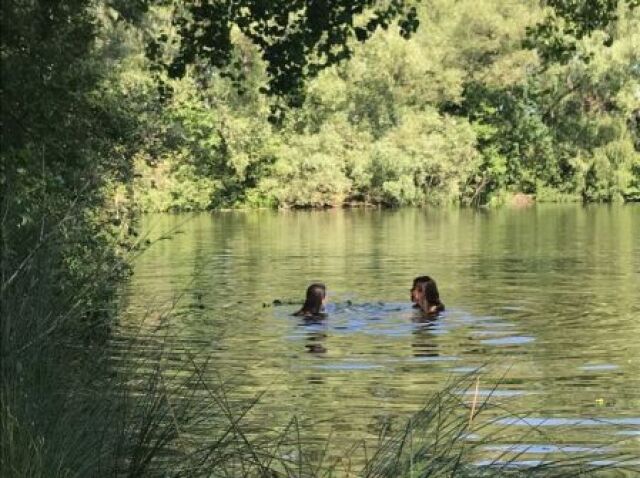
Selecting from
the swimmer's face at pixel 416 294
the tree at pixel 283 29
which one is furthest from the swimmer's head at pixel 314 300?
the tree at pixel 283 29

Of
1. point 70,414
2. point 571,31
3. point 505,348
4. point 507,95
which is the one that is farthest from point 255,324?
point 507,95

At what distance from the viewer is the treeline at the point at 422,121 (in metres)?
63.2

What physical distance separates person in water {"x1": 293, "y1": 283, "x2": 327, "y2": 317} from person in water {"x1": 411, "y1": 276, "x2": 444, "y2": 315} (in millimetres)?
1442

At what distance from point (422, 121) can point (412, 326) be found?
48818 millimetres

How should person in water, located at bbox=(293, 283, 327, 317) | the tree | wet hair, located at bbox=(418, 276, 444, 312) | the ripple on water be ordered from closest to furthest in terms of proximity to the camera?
1. the tree
2. the ripple on water
3. person in water, located at bbox=(293, 283, 327, 317)
4. wet hair, located at bbox=(418, 276, 444, 312)

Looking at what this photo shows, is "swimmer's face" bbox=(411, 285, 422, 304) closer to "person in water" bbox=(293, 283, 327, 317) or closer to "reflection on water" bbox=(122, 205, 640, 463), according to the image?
"reflection on water" bbox=(122, 205, 640, 463)

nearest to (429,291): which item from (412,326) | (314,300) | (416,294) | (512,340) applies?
(416,294)

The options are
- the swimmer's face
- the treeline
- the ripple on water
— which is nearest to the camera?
the ripple on water

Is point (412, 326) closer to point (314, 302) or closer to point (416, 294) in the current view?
point (416, 294)

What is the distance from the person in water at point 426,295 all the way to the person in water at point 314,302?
1.44m

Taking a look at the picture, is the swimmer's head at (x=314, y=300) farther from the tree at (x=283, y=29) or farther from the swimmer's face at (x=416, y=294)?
the tree at (x=283, y=29)

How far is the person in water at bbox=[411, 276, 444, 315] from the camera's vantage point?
1747cm

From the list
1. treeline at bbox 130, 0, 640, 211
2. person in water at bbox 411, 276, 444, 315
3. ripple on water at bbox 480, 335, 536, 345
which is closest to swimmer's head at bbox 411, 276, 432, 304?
person in water at bbox 411, 276, 444, 315

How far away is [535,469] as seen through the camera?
4191 mm
